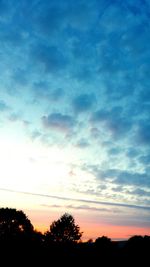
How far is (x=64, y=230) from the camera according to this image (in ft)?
376

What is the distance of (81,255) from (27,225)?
214 ft

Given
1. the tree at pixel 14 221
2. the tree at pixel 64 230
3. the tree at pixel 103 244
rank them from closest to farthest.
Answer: the tree at pixel 103 244, the tree at pixel 14 221, the tree at pixel 64 230

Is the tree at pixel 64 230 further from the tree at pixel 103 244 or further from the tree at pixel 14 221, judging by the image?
the tree at pixel 103 244

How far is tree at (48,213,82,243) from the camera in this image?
112 metres

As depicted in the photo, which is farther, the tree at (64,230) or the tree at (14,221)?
the tree at (64,230)

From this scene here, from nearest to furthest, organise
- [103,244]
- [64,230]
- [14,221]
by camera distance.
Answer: [103,244] < [14,221] < [64,230]

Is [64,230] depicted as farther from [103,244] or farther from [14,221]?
[103,244]

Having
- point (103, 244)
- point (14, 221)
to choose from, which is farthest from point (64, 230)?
point (103, 244)

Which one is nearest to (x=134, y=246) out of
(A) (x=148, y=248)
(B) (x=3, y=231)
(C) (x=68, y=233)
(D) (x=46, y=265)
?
(A) (x=148, y=248)

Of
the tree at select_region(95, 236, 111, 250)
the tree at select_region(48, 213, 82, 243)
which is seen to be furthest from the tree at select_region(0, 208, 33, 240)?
the tree at select_region(95, 236, 111, 250)

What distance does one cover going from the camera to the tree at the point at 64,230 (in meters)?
112

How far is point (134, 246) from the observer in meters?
41.4

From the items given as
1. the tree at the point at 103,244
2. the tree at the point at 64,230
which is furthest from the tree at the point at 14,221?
the tree at the point at 103,244

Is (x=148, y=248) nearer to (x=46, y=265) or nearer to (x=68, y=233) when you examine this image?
(x=46, y=265)
